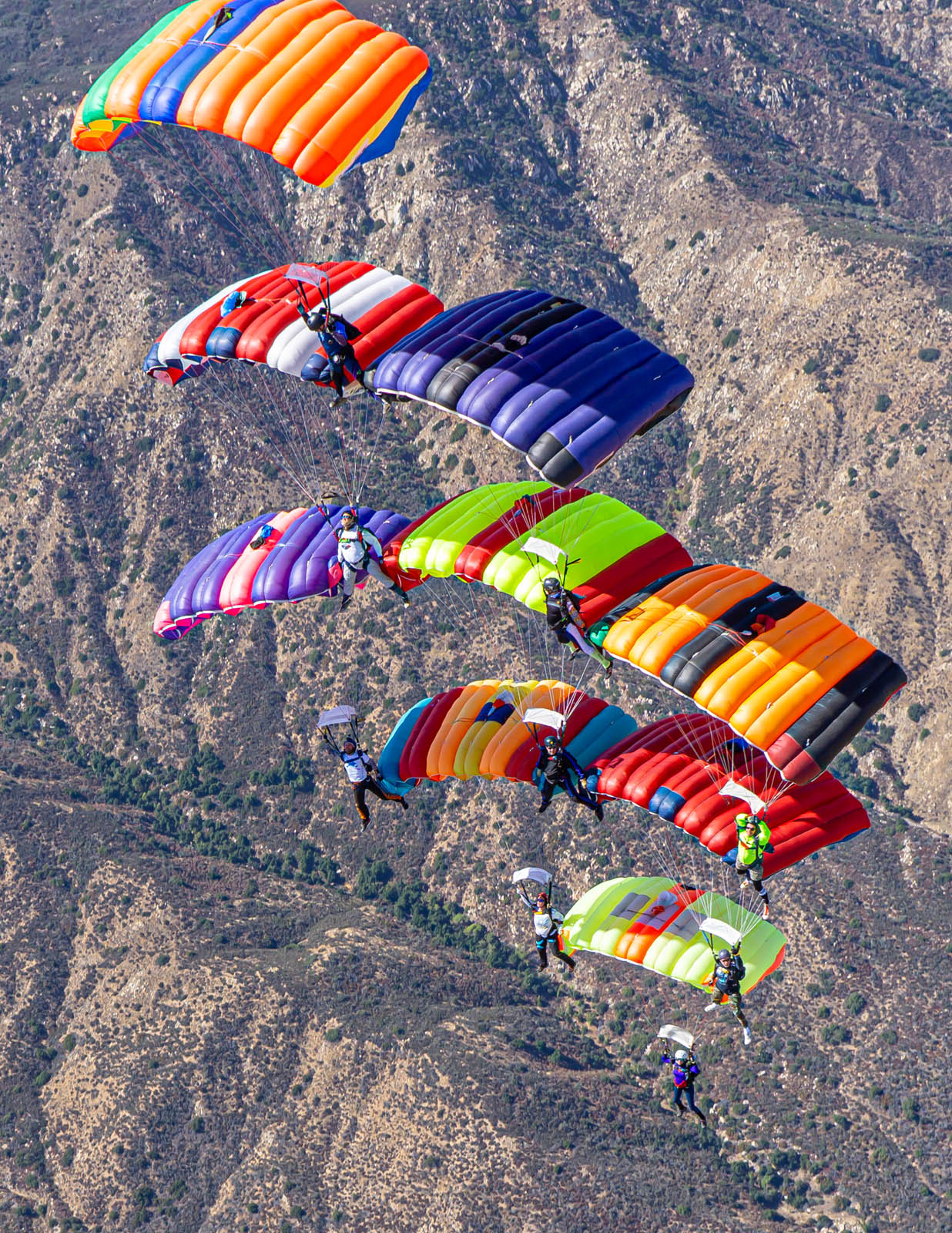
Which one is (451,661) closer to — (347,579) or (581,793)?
(347,579)

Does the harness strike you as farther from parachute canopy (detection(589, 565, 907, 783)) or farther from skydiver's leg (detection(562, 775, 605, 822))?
skydiver's leg (detection(562, 775, 605, 822))

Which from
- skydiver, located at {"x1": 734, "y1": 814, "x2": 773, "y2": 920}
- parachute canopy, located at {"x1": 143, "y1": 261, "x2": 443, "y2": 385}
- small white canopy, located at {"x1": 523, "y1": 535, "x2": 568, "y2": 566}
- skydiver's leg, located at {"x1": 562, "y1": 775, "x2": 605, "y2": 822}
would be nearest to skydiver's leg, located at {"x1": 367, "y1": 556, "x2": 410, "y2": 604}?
small white canopy, located at {"x1": 523, "y1": 535, "x2": 568, "y2": 566}

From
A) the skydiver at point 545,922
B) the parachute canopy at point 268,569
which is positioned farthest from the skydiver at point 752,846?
the parachute canopy at point 268,569

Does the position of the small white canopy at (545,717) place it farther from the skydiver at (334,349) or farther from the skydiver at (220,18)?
the skydiver at (220,18)

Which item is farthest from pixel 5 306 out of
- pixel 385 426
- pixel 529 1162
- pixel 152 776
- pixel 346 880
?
pixel 529 1162

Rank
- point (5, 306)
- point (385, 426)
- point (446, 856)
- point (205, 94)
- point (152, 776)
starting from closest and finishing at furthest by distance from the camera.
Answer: point (205, 94) < point (446, 856) < point (152, 776) < point (385, 426) < point (5, 306)

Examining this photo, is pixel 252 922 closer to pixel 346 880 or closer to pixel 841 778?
pixel 346 880

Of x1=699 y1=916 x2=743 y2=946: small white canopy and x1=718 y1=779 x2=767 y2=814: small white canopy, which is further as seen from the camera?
x1=699 y1=916 x2=743 y2=946: small white canopy
